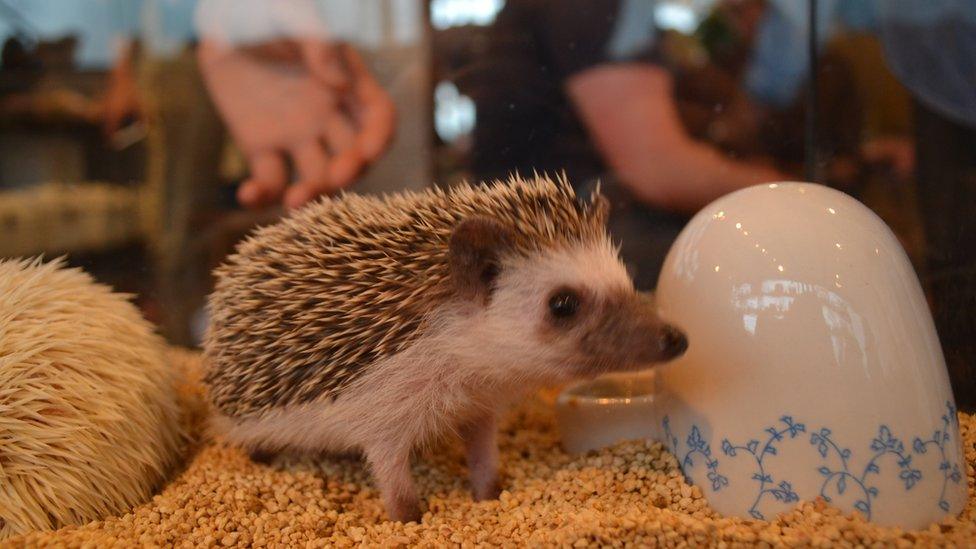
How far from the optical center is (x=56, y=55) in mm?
3445

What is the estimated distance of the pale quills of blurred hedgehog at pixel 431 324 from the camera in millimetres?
1821

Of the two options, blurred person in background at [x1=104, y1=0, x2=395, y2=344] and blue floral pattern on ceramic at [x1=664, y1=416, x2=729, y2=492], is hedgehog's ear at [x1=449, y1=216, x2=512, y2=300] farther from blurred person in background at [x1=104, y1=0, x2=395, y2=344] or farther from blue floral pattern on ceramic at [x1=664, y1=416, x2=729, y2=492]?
blurred person in background at [x1=104, y1=0, x2=395, y2=344]

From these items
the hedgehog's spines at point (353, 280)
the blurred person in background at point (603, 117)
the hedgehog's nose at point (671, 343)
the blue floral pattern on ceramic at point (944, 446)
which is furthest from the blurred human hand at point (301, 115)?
the blue floral pattern on ceramic at point (944, 446)

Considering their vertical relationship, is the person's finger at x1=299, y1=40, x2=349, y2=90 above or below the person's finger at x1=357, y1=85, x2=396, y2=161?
above

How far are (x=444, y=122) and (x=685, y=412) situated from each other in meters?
1.67

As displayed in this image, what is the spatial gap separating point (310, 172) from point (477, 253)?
1363mm

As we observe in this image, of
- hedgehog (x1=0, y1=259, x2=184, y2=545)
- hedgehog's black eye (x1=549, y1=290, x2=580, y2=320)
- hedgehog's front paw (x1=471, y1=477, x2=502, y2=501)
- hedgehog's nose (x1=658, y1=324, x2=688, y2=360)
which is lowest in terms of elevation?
hedgehog's front paw (x1=471, y1=477, x2=502, y2=501)

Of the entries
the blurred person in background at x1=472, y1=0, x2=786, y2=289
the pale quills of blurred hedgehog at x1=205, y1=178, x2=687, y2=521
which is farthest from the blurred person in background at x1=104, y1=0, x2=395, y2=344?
the pale quills of blurred hedgehog at x1=205, y1=178, x2=687, y2=521

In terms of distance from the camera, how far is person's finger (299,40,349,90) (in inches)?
119

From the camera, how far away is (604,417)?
2.21 meters

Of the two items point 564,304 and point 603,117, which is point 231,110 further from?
point 564,304

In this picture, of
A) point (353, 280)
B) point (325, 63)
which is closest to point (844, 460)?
point (353, 280)

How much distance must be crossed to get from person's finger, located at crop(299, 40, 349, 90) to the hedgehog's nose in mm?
1893

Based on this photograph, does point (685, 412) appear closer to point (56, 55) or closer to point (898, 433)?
point (898, 433)
